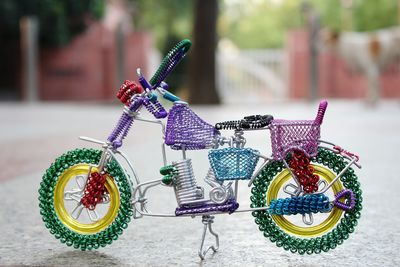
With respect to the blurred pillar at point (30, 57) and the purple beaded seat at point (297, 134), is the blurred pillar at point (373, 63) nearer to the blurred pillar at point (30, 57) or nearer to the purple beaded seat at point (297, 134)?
the blurred pillar at point (30, 57)

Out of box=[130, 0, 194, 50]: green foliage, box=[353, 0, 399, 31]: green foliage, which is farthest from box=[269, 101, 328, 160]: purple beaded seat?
box=[353, 0, 399, 31]: green foliage

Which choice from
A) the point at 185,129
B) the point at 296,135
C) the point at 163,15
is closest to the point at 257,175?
the point at 296,135

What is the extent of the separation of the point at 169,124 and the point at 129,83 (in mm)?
251

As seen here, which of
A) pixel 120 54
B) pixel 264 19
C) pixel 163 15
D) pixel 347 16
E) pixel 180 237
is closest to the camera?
pixel 180 237

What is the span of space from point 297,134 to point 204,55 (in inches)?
631

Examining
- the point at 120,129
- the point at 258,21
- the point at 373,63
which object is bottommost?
the point at 373,63

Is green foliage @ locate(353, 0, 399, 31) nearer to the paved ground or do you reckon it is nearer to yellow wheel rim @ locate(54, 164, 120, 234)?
the paved ground

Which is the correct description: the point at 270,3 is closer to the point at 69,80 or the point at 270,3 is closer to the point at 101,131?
the point at 69,80

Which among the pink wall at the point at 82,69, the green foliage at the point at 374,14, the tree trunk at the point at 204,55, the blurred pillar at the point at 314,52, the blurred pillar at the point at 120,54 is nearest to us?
the tree trunk at the point at 204,55

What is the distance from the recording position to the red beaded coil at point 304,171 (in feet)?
8.49

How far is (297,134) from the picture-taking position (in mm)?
2572

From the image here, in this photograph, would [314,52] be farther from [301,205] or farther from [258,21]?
[258,21]

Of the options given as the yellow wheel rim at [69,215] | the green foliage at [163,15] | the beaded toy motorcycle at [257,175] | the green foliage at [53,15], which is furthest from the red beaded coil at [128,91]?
the green foliage at [163,15]

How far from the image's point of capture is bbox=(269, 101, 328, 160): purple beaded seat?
257 cm
